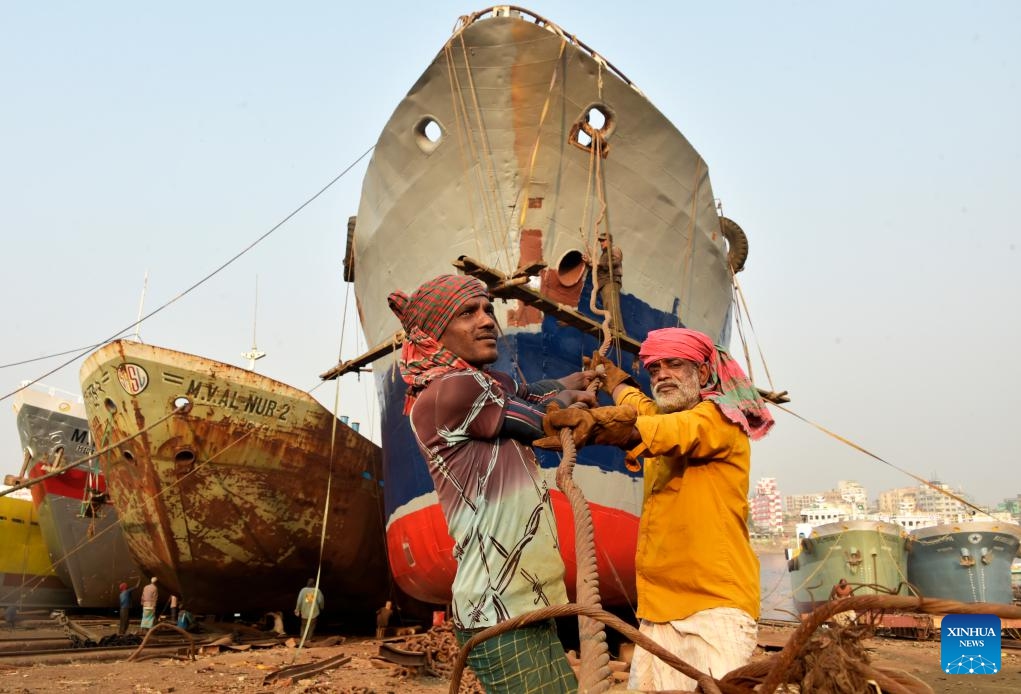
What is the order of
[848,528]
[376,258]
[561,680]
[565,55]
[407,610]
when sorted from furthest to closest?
[848,528], [407,610], [376,258], [565,55], [561,680]

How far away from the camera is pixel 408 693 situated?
5723 millimetres

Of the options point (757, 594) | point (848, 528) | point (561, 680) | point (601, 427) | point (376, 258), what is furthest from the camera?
point (848, 528)

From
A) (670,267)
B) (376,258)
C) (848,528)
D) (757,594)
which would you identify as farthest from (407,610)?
(848,528)

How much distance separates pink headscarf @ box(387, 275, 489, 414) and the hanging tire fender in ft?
28.9

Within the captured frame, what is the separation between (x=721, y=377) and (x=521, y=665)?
47.2 inches

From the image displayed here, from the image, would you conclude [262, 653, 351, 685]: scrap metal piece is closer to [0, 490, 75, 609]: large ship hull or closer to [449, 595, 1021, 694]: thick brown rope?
[449, 595, 1021, 694]: thick brown rope

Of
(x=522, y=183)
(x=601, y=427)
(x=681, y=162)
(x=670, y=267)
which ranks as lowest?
(x=601, y=427)

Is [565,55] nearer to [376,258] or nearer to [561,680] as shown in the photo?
[376,258]

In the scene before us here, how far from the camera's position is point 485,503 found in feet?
6.30

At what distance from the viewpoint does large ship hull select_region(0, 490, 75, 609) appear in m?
18.3

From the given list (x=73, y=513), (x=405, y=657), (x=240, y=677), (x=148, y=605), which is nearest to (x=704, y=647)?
(x=405, y=657)

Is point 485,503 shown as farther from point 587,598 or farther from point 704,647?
point 704,647

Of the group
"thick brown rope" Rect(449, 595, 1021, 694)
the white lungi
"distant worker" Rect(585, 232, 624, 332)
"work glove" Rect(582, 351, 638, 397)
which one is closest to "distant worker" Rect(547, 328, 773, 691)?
the white lungi

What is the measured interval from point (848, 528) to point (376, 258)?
14224mm
